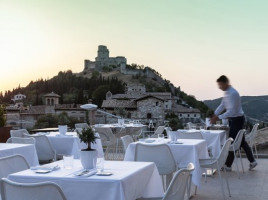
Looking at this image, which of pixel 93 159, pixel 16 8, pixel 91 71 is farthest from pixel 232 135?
pixel 91 71

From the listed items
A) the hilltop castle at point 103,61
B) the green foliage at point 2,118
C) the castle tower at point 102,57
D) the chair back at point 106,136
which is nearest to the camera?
the chair back at point 106,136

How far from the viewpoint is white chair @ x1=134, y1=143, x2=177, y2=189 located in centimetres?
417

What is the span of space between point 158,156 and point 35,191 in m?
2.12

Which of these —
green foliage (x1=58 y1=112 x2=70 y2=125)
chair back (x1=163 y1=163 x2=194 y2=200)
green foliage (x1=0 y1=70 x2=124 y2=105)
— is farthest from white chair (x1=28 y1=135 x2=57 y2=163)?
green foliage (x1=0 y1=70 x2=124 y2=105)

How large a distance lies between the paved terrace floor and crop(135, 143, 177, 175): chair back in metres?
0.93

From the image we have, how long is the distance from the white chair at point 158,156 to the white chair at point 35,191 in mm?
1995

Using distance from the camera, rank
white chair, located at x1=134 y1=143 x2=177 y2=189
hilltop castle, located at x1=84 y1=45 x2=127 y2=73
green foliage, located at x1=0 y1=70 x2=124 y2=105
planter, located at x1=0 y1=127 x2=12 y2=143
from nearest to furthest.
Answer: white chair, located at x1=134 y1=143 x2=177 y2=189
planter, located at x1=0 y1=127 x2=12 y2=143
green foliage, located at x1=0 y1=70 x2=124 y2=105
hilltop castle, located at x1=84 y1=45 x2=127 y2=73

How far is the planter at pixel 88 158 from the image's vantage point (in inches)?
116

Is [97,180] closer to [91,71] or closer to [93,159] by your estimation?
[93,159]

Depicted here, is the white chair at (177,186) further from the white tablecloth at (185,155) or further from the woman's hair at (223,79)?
the woman's hair at (223,79)

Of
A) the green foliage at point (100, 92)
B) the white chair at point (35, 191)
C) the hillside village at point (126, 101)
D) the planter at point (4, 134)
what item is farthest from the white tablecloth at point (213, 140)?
the green foliage at point (100, 92)

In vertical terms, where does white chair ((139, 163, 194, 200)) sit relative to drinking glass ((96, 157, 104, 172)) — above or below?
below

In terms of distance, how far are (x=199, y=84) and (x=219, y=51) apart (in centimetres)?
255

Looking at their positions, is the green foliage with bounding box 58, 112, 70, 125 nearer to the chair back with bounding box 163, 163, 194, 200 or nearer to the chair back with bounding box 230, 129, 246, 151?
the chair back with bounding box 230, 129, 246, 151
